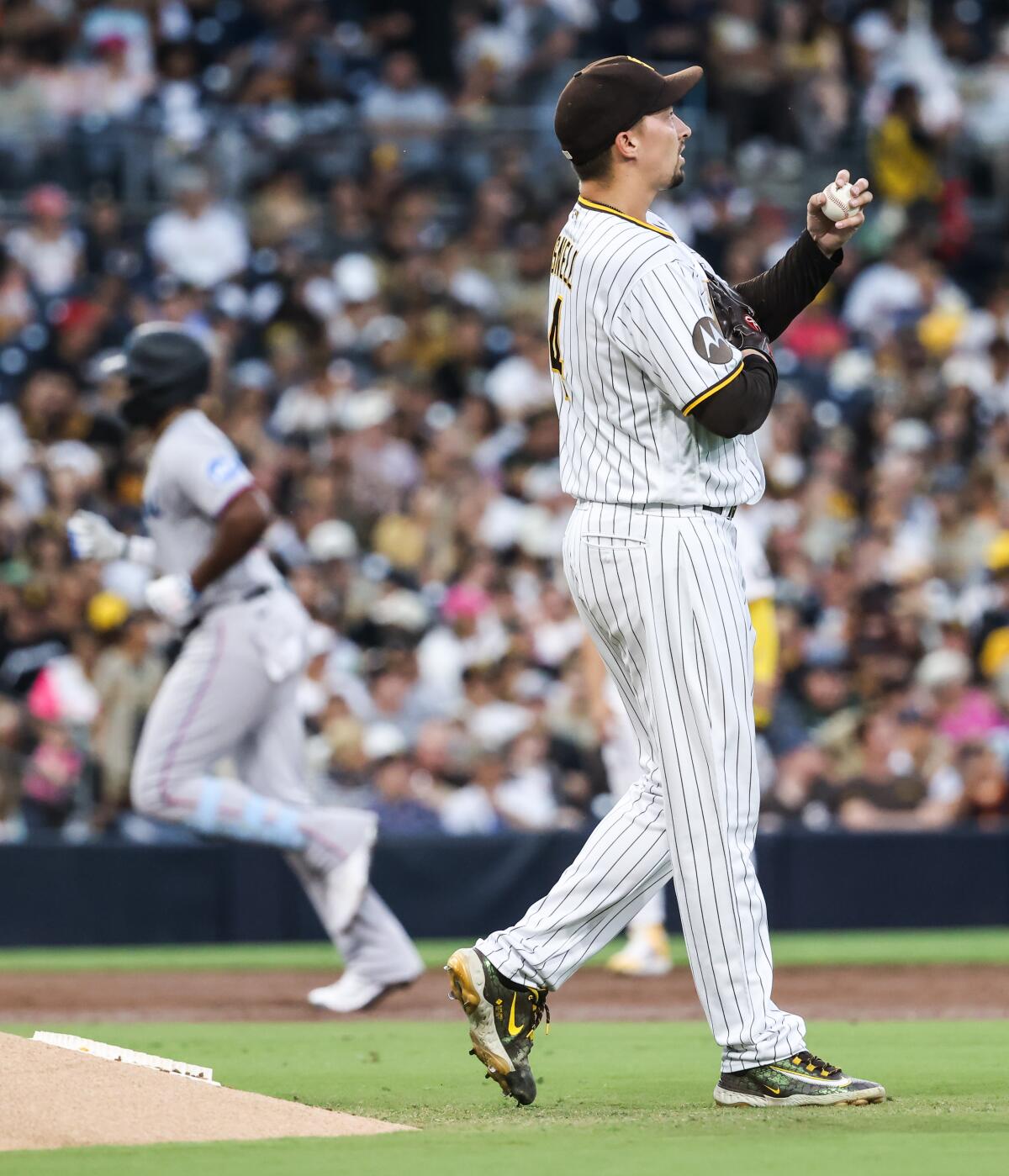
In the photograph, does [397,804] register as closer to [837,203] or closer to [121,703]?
[121,703]

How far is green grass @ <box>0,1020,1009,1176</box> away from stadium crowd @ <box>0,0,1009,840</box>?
523cm

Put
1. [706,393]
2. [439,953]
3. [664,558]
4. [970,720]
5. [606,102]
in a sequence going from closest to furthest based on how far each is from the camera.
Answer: [706,393], [664,558], [606,102], [439,953], [970,720]

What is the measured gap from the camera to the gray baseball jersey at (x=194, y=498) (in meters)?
7.46

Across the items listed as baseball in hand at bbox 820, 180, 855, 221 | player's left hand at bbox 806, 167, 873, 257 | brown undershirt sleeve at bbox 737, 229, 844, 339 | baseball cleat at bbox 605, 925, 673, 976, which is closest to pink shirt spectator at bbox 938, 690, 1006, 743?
baseball cleat at bbox 605, 925, 673, 976

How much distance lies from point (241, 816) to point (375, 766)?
185 inches

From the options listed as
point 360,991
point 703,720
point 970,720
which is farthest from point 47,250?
point 703,720

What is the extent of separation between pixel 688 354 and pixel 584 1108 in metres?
1.74

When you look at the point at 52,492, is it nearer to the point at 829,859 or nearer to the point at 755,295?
the point at 829,859

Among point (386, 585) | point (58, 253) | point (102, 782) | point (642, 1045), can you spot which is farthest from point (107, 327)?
point (642, 1045)

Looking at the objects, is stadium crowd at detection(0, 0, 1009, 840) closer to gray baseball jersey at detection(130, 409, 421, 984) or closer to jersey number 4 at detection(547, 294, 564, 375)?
gray baseball jersey at detection(130, 409, 421, 984)

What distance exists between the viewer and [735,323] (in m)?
4.95

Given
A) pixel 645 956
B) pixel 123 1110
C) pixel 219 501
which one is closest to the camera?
pixel 123 1110

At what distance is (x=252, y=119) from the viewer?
56.1 feet

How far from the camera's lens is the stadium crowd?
1257 cm
